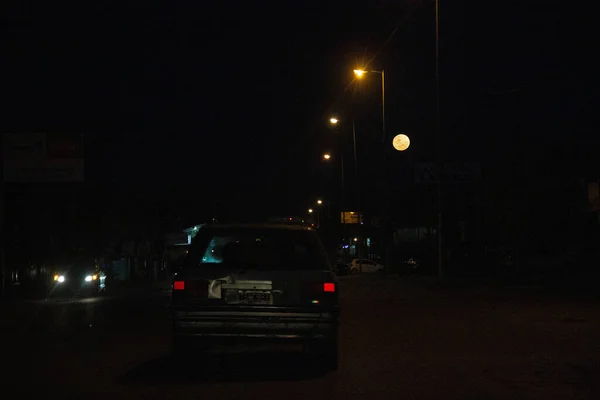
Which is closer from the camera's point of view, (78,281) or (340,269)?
(340,269)

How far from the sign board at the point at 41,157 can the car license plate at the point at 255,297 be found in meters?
29.2

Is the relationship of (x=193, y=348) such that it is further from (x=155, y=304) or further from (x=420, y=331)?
(x=155, y=304)

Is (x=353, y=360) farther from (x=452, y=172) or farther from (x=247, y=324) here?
(x=452, y=172)

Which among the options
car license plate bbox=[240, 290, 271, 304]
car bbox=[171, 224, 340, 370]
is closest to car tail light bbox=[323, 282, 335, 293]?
car bbox=[171, 224, 340, 370]

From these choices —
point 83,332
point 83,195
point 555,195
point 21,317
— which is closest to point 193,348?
point 83,332

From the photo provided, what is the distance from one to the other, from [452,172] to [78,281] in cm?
1560

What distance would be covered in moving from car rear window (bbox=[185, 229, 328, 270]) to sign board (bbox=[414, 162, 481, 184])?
2456 centimetres

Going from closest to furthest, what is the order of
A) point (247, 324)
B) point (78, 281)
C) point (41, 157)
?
point (247, 324) < point (78, 281) < point (41, 157)

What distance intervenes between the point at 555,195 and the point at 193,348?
34.8 metres

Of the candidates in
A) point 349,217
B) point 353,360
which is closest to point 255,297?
point 353,360

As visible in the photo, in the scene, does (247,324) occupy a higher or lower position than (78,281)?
higher

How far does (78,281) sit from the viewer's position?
112 feet

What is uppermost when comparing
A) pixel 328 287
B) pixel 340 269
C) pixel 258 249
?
pixel 258 249

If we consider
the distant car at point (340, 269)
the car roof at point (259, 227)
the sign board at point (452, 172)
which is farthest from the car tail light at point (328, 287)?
the sign board at point (452, 172)
